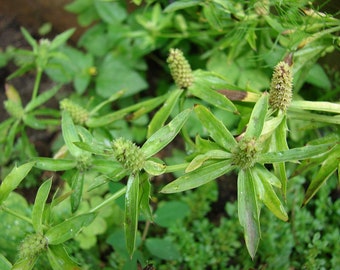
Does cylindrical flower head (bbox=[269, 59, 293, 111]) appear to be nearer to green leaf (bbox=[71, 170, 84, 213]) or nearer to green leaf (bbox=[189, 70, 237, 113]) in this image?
green leaf (bbox=[189, 70, 237, 113])

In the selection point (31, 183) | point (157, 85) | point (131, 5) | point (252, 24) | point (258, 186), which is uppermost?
point (252, 24)

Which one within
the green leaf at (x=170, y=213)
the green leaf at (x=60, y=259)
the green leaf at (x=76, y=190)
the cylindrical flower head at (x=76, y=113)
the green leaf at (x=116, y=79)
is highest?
the cylindrical flower head at (x=76, y=113)

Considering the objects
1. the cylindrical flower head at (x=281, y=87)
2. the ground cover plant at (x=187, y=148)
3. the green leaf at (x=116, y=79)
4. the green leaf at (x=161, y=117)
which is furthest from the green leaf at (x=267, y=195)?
the green leaf at (x=116, y=79)

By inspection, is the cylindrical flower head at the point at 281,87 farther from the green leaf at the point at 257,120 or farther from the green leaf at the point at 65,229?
the green leaf at the point at 65,229

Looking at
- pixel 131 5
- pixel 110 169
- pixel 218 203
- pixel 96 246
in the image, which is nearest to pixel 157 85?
pixel 131 5

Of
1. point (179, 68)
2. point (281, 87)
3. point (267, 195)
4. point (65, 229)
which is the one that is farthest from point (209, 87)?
point (65, 229)

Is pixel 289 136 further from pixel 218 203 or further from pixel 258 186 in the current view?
pixel 258 186
